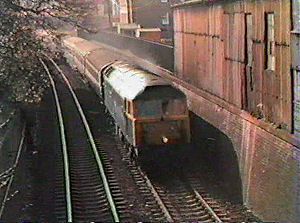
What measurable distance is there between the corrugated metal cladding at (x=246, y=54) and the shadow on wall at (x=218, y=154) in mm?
1048

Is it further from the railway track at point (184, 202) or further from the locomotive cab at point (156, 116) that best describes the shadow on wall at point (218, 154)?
the locomotive cab at point (156, 116)

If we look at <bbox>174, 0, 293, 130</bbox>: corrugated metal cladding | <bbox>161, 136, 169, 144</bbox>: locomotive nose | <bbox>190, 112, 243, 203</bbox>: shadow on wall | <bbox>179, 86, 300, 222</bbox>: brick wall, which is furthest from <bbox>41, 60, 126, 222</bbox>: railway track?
<bbox>174, 0, 293, 130</bbox>: corrugated metal cladding

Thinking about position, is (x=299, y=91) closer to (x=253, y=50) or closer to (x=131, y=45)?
(x=253, y=50)

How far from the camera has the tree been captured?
1884 cm

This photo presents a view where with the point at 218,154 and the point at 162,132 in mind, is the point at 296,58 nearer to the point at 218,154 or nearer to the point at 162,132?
the point at 162,132

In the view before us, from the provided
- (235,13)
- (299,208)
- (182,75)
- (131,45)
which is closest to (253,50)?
(235,13)

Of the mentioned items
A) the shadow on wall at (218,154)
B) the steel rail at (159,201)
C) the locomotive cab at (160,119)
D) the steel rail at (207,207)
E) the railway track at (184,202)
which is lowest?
the railway track at (184,202)

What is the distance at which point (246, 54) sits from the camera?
44.4 feet

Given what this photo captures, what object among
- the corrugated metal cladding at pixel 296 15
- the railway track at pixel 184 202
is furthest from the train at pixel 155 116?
the corrugated metal cladding at pixel 296 15

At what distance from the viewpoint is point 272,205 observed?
11523mm

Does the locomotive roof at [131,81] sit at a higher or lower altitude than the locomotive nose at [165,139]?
higher

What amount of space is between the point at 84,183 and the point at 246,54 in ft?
18.1

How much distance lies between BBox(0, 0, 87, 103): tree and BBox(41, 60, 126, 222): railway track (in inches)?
89.3

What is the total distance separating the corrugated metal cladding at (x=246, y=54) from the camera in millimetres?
11391
